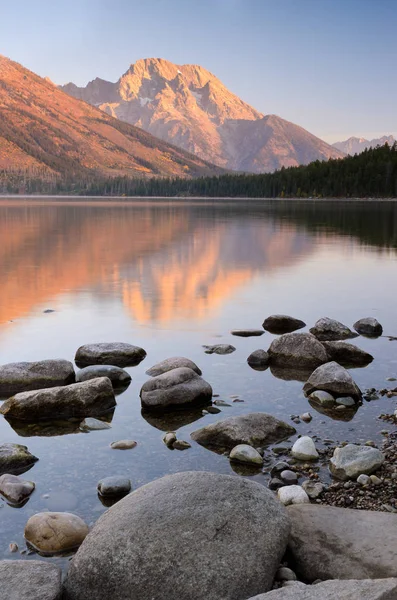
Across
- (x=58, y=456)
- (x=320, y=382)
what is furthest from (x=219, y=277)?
(x=58, y=456)

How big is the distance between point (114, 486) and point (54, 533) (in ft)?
4.52

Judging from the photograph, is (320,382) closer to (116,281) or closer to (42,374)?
(42,374)

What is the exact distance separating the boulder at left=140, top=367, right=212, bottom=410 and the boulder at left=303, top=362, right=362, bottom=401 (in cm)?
243

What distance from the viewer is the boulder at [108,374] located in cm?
1392

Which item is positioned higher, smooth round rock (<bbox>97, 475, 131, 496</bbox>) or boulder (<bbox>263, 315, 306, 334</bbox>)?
boulder (<bbox>263, 315, 306, 334</bbox>)

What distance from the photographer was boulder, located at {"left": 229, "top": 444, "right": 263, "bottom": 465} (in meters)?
10.0

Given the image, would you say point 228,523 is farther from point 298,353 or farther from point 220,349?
point 220,349

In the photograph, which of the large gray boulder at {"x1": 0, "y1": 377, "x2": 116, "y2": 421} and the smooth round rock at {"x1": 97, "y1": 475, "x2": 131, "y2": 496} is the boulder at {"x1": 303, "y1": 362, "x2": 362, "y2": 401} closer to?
the large gray boulder at {"x1": 0, "y1": 377, "x2": 116, "y2": 421}


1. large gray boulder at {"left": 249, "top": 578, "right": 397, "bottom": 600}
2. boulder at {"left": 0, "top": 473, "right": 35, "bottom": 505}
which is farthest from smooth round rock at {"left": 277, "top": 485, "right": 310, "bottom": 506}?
boulder at {"left": 0, "top": 473, "right": 35, "bottom": 505}

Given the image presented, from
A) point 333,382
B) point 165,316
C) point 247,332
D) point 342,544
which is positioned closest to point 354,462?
point 342,544

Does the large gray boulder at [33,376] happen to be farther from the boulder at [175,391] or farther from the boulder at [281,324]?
the boulder at [281,324]

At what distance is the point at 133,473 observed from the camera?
9578 millimetres

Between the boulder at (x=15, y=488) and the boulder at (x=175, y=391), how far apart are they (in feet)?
12.8

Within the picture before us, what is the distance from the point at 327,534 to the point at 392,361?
933 centimetres
